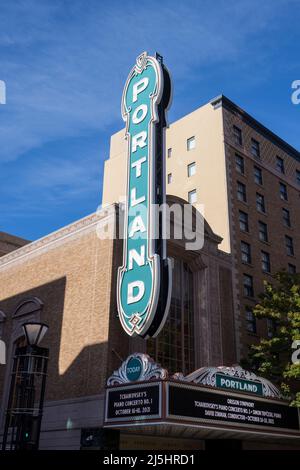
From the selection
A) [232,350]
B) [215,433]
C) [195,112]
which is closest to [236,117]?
[195,112]

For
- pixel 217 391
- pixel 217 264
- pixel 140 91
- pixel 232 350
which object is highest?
pixel 140 91

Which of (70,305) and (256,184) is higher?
(256,184)

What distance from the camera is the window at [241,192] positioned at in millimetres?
35338

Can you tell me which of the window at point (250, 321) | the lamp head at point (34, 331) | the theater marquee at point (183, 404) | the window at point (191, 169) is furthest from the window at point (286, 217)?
the lamp head at point (34, 331)

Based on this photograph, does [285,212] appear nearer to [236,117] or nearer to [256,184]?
[256,184]

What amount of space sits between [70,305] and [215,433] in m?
8.93

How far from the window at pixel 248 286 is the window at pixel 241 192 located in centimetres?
597

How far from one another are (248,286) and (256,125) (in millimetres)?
14800

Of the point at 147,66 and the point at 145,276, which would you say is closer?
the point at 145,276

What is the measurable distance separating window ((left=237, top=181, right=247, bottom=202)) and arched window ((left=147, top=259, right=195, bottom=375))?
9609 millimetres

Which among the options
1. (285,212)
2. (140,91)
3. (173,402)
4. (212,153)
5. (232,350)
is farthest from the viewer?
(285,212)

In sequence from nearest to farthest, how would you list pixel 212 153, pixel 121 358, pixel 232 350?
Result: 1. pixel 121 358
2. pixel 232 350
3. pixel 212 153

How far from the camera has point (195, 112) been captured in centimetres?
3997

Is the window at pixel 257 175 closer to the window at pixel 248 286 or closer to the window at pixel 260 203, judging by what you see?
the window at pixel 260 203
